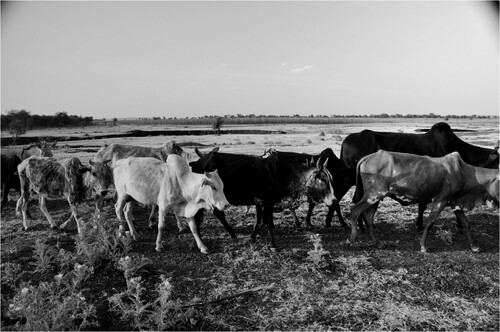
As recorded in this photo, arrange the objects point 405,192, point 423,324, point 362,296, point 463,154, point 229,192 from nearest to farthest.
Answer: point 423,324 < point 362,296 < point 405,192 < point 229,192 < point 463,154

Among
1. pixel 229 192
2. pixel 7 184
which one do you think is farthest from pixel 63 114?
pixel 229 192

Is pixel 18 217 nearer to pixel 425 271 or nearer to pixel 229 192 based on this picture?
pixel 229 192

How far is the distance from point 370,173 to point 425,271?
1922 millimetres

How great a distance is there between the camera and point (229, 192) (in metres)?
7.09

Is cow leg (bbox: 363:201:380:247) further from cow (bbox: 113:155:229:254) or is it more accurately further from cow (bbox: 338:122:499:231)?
cow (bbox: 113:155:229:254)

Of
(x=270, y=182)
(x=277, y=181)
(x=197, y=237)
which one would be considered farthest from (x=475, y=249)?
(x=197, y=237)

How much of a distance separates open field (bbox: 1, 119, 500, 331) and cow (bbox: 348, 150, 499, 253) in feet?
2.74

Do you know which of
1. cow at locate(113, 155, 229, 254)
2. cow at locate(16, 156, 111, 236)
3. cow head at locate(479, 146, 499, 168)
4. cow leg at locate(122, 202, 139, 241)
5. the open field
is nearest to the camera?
the open field

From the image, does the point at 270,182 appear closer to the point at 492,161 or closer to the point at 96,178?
the point at 96,178

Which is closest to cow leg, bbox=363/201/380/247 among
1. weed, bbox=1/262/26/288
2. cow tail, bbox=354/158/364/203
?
cow tail, bbox=354/158/364/203

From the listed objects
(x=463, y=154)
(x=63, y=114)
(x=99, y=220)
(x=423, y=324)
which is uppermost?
(x=63, y=114)

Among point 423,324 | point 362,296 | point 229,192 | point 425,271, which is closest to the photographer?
point 423,324

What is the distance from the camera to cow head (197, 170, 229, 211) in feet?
19.8

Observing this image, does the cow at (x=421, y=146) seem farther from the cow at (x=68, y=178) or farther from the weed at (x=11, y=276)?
the weed at (x=11, y=276)
